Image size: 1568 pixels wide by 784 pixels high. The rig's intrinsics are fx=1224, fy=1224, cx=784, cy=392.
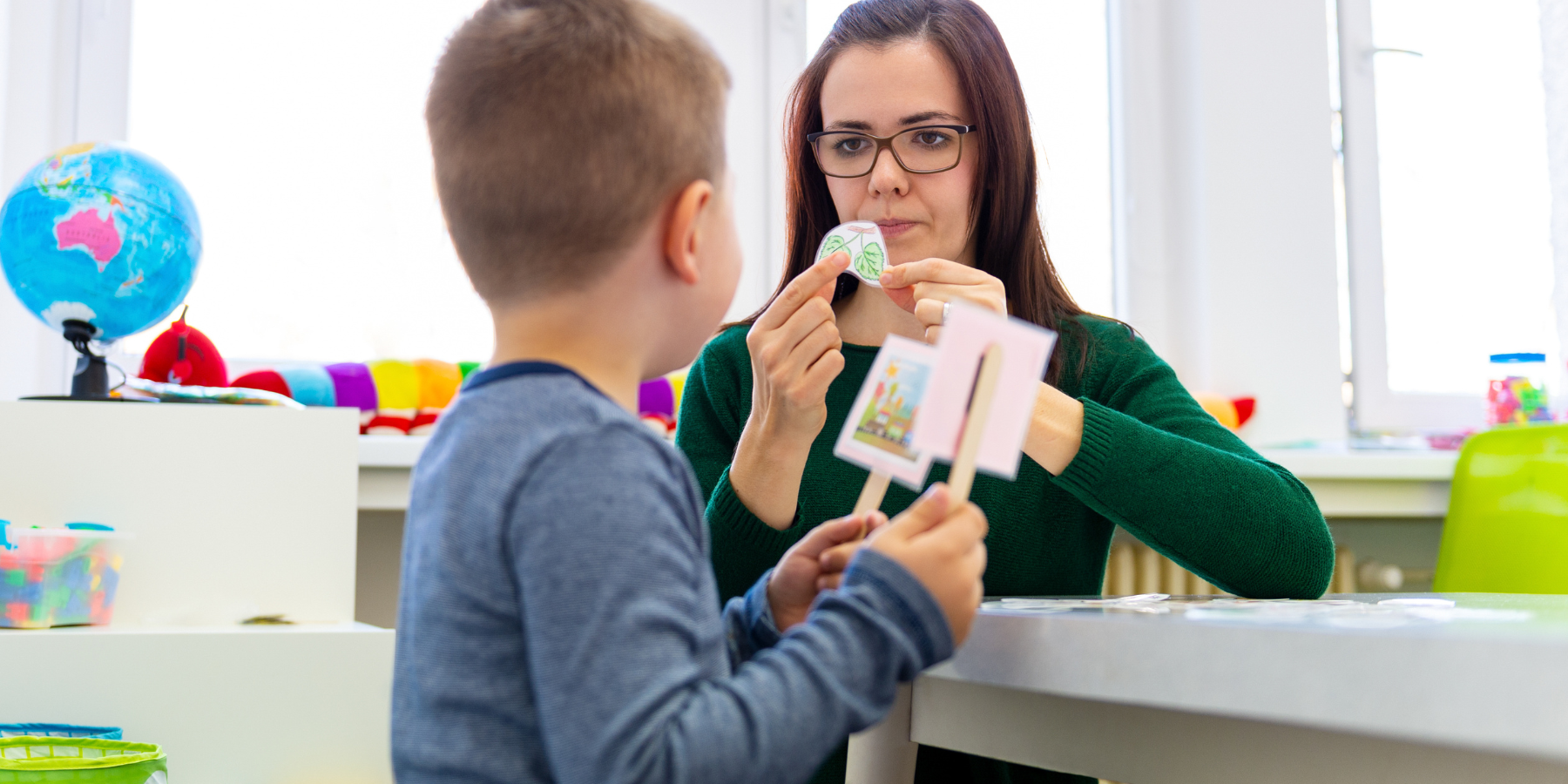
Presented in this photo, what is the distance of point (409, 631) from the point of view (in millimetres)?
631

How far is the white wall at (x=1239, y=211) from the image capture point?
264 centimetres

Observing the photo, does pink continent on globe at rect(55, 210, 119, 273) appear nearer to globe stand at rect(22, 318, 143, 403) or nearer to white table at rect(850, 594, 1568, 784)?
globe stand at rect(22, 318, 143, 403)

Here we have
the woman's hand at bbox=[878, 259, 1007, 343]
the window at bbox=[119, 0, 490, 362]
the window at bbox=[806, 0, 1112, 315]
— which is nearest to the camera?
the woman's hand at bbox=[878, 259, 1007, 343]

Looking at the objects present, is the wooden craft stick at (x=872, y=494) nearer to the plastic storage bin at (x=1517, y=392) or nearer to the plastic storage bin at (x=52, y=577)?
the plastic storage bin at (x=52, y=577)

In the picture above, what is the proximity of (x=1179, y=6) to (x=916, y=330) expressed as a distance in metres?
1.79

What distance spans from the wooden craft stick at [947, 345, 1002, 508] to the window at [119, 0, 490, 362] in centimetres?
185

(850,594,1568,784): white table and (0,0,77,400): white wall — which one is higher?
(0,0,77,400): white wall

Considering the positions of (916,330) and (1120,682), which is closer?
(1120,682)

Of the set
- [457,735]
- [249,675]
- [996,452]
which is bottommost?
[249,675]

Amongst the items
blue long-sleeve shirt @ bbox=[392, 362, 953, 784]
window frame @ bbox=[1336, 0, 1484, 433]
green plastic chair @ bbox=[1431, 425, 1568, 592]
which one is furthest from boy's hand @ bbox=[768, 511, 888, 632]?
window frame @ bbox=[1336, 0, 1484, 433]

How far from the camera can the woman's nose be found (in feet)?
4.14

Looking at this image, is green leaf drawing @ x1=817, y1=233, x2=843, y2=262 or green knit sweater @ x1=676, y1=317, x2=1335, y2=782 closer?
green knit sweater @ x1=676, y1=317, x2=1335, y2=782

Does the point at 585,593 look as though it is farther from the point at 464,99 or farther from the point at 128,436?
the point at 128,436

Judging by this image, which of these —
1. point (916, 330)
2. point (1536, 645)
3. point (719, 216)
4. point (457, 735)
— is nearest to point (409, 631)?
point (457, 735)
